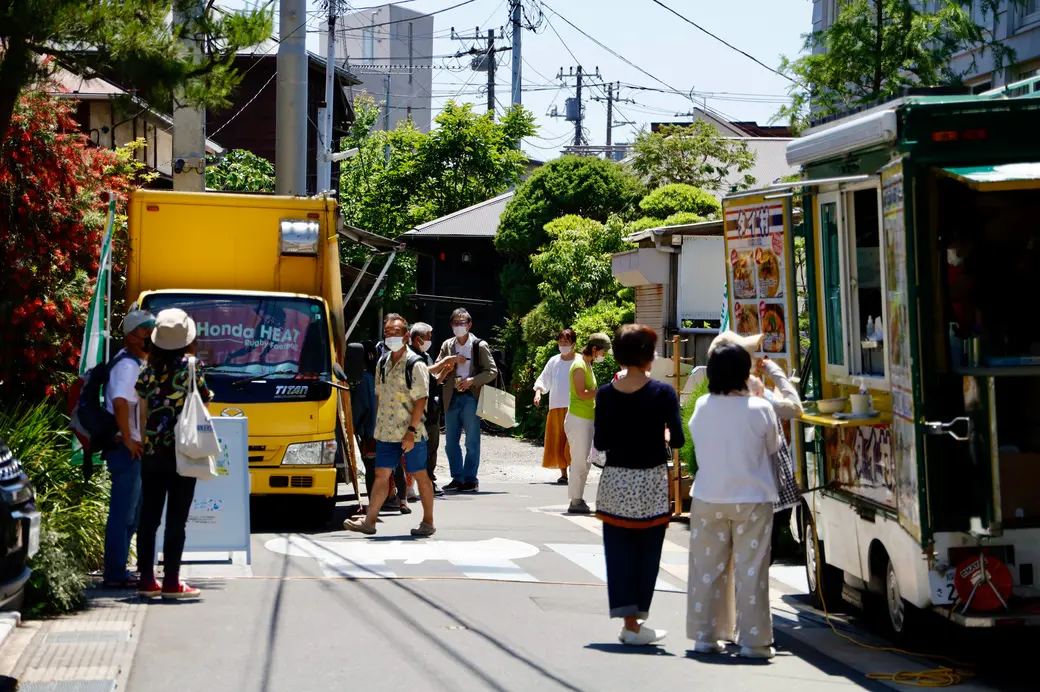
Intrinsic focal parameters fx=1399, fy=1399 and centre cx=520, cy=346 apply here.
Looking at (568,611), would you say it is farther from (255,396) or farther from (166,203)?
(166,203)

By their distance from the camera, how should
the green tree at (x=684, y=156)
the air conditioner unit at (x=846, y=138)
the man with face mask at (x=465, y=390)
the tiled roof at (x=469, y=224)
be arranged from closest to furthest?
the air conditioner unit at (x=846, y=138), the man with face mask at (x=465, y=390), the green tree at (x=684, y=156), the tiled roof at (x=469, y=224)

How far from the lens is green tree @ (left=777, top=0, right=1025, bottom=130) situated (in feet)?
59.8

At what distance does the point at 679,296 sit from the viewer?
21.0m

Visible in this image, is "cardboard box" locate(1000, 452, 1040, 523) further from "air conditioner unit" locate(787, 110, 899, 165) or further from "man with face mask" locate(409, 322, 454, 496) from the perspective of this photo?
"man with face mask" locate(409, 322, 454, 496)

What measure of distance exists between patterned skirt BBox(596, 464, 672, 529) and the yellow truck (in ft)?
15.4

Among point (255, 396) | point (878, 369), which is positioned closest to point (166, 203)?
point (255, 396)

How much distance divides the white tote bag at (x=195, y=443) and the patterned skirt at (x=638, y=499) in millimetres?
2387

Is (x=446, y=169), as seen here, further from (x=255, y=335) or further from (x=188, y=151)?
(x=255, y=335)

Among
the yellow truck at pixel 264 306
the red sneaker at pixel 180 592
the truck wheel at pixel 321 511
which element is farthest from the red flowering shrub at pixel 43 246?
the red sneaker at pixel 180 592

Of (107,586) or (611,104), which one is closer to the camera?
(107,586)

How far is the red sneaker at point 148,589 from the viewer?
854 cm

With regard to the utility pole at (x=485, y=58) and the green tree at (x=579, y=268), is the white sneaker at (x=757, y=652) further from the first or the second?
the utility pole at (x=485, y=58)

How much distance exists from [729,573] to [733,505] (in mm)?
430

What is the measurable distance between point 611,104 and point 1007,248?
68.8 metres
